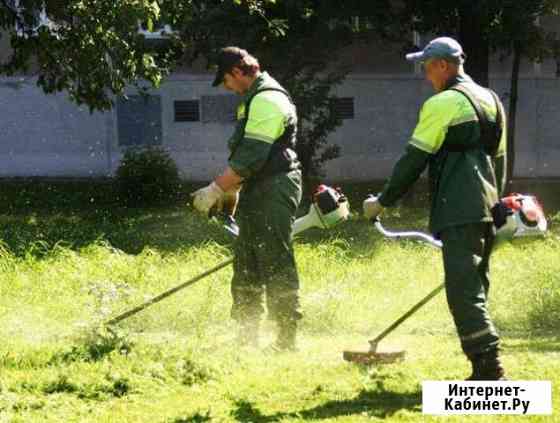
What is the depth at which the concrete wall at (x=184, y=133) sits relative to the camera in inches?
929

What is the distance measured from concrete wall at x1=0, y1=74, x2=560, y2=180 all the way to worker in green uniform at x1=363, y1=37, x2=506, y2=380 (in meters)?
A: 16.4

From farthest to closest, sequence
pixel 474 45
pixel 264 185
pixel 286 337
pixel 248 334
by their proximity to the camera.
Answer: pixel 474 45 < pixel 248 334 < pixel 286 337 < pixel 264 185

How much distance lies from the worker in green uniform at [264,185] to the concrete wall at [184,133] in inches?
585

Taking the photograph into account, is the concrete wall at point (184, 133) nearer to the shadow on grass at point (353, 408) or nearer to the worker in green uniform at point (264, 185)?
the worker in green uniform at point (264, 185)

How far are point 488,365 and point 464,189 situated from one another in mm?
925

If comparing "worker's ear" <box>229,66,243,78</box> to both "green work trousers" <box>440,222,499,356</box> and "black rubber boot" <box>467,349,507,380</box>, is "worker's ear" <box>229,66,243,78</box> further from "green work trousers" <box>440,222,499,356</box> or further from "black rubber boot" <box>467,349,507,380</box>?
"black rubber boot" <box>467,349,507,380</box>

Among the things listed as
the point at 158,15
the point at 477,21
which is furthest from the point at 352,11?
→ the point at 158,15

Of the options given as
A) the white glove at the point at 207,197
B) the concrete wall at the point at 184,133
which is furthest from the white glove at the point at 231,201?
the concrete wall at the point at 184,133

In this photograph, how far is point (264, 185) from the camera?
8.31 meters

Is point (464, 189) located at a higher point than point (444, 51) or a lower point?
lower

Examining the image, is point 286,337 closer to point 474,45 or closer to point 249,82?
point 249,82

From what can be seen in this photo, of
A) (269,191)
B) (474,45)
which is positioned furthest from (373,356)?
(474,45)

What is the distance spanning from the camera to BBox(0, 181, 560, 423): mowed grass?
6809 mm

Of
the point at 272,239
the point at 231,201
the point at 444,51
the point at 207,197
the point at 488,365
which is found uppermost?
the point at 444,51
